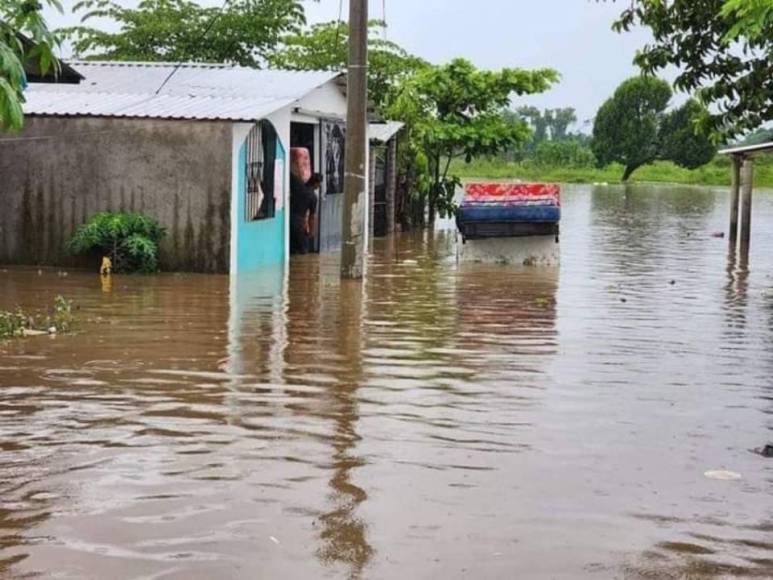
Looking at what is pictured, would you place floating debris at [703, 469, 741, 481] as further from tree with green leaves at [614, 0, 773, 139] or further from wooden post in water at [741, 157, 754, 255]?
wooden post in water at [741, 157, 754, 255]

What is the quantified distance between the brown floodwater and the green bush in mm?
2296

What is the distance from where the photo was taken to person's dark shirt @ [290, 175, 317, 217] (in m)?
21.7

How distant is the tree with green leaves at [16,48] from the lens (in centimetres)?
414

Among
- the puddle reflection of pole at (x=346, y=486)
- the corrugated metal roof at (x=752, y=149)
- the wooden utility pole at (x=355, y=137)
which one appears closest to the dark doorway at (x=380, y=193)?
the corrugated metal roof at (x=752, y=149)

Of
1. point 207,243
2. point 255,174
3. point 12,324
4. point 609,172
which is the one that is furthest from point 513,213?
point 609,172

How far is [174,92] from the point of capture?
20188mm

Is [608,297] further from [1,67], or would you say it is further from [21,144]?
[1,67]

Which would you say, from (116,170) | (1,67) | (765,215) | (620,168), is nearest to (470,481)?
(1,67)

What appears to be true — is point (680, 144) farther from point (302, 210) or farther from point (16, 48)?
point (16, 48)

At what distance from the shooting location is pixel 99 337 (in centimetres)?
1119

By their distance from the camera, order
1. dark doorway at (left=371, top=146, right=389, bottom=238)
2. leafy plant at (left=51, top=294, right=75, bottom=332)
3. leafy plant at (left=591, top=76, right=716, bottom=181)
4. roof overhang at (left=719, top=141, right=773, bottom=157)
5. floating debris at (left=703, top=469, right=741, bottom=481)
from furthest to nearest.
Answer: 1. leafy plant at (left=591, top=76, right=716, bottom=181)
2. dark doorway at (left=371, top=146, right=389, bottom=238)
3. roof overhang at (left=719, top=141, right=773, bottom=157)
4. leafy plant at (left=51, top=294, right=75, bottom=332)
5. floating debris at (left=703, top=469, right=741, bottom=481)

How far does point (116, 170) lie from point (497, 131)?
13.7 m

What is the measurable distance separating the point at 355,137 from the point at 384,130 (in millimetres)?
12054

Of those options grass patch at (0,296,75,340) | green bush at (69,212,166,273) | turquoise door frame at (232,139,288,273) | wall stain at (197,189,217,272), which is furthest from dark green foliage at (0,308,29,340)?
turquoise door frame at (232,139,288,273)
